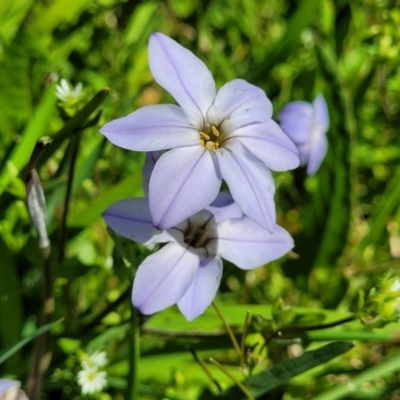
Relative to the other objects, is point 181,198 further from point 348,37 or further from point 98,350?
point 348,37

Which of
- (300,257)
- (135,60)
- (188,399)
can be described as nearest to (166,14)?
(135,60)

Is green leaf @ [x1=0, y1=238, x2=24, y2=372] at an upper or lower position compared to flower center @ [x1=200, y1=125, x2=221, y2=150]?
lower

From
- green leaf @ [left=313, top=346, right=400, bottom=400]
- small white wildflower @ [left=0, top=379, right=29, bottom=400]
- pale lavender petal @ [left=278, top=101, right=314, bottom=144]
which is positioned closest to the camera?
small white wildflower @ [left=0, top=379, right=29, bottom=400]

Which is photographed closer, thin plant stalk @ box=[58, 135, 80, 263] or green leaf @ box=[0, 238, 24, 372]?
thin plant stalk @ box=[58, 135, 80, 263]

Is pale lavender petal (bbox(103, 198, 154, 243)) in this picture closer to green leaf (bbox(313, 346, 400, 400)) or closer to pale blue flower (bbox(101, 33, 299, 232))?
pale blue flower (bbox(101, 33, 299, 232))

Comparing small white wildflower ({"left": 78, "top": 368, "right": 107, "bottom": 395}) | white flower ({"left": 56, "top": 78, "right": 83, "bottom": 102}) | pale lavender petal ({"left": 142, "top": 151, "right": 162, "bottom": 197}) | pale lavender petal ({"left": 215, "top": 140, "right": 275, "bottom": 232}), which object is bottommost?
small white wildflower ({"left": 78, "top": 368, "right": 107, "bottom": 395})

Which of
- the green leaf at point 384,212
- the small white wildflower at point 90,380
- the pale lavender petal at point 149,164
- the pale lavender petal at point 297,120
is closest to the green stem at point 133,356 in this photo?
the small white wildflower at point 90,380

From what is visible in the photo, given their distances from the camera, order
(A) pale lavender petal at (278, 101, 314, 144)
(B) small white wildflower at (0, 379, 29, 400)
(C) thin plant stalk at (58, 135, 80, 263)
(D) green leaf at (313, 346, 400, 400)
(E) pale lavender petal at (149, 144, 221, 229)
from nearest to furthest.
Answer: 1. (E) pale lavender petal at (149, 144, 221, 229)
2. (B) small white wildflower at (0, 379, 29, 400)
3. (C) thin plant stalk at (58, 135, 80, 263)
4. (D) green leaf at (313, 346, 400, 400)
5. (A) pale lavender petal at (278, 101, 314, 144)

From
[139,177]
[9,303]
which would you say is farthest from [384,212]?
[9,303]

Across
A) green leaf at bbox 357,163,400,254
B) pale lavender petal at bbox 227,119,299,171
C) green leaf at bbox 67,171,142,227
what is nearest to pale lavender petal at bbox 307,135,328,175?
green leaf at bbox 357,163,400,254
